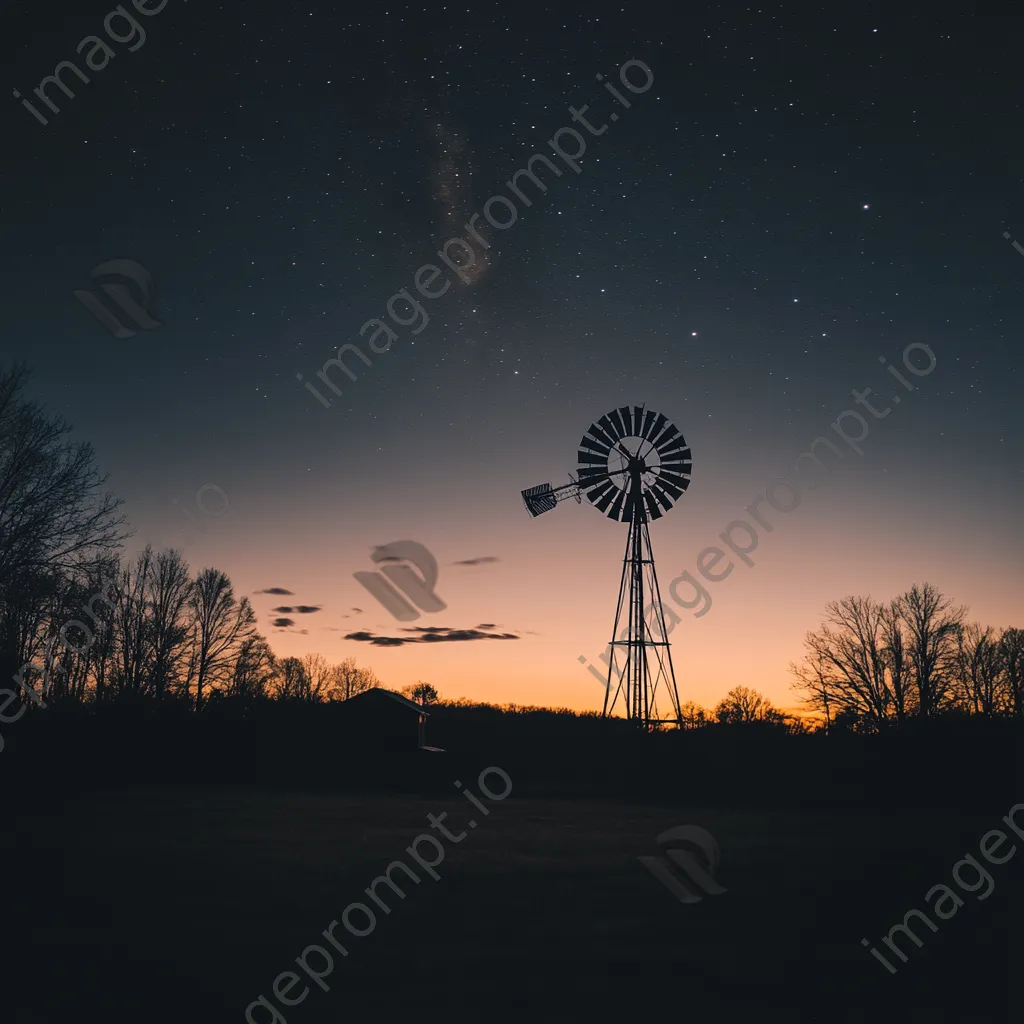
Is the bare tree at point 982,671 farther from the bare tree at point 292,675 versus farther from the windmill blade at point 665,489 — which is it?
the bare tree at point 292,675

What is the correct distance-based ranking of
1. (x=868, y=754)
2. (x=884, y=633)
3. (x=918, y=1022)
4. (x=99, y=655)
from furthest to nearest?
(x=884, y=633) → (x=99, y=655) → (x=868, y=754) → (x=918, y=1022)

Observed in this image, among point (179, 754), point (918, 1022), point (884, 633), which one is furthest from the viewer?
point (884, 633)

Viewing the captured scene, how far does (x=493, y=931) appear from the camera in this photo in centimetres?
830

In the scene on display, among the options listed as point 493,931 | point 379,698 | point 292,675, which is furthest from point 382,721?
point 292,675

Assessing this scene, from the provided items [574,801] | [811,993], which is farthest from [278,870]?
[574,801]

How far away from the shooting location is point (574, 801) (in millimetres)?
25719

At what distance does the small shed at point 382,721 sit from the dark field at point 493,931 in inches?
1037

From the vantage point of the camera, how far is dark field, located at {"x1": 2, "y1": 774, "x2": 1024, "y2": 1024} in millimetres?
6160

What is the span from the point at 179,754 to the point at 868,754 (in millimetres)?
27552

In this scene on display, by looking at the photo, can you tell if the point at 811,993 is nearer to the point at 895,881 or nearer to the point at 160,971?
the point at 160,971

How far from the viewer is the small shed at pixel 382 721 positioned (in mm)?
42219

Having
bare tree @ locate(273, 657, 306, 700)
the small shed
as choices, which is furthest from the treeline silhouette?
bare tree @ locate(273, 657, 306, 700)

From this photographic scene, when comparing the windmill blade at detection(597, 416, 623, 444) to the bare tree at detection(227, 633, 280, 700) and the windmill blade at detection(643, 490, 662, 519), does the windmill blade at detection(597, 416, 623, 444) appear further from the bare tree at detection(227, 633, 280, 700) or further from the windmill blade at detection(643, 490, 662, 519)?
the bare tree at detection(227, 633, 280, 700)

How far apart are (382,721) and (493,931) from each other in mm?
36226
